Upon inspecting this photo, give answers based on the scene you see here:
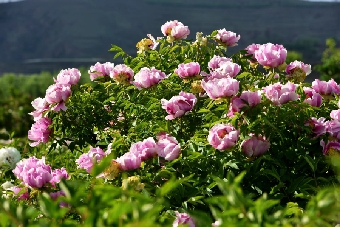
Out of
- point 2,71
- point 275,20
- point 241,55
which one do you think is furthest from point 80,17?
point 241,55

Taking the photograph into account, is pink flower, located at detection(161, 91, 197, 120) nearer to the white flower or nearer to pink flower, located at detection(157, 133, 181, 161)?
pink flower, located at detection(157, 133, 181, 161)

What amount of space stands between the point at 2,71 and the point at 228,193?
42747mm

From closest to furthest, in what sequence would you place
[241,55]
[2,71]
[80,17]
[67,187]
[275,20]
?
[67,187] → [241,55] → [2,71] → [80,17] → [275,20]

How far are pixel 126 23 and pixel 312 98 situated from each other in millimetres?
50617

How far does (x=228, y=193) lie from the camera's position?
73 centimetres

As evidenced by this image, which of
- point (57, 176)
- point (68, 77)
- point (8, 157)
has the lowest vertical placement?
point (8, 157)

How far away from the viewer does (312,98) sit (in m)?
1.70

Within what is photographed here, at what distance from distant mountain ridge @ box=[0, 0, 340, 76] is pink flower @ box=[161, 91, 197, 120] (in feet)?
148

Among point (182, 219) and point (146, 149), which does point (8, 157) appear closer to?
point (146, 149)

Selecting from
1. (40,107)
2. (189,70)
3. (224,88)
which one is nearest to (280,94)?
(224,88)

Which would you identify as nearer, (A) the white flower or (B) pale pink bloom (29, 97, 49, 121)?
(B) pale pink bloom (29, 97, 49, 121)

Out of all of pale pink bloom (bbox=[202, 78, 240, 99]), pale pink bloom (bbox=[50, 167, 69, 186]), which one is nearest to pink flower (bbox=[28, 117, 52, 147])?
pale pink bloom (bbox=[50, 167, 69, 186])

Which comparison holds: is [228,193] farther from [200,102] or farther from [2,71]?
[2,71]

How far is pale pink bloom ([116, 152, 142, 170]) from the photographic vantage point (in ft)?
4.61
